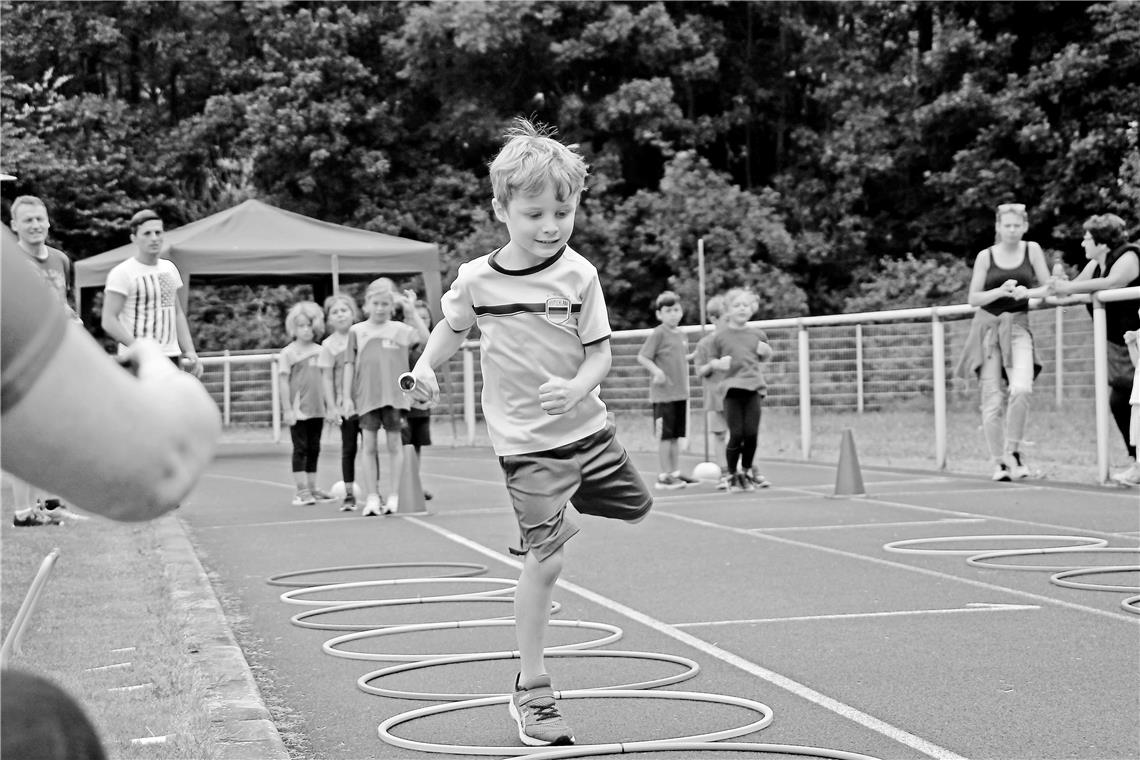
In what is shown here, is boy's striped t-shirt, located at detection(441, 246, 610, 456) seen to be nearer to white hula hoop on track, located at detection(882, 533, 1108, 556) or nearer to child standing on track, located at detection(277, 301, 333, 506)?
white hula hoop on track, located at detection(882, 533, 1108, 556)

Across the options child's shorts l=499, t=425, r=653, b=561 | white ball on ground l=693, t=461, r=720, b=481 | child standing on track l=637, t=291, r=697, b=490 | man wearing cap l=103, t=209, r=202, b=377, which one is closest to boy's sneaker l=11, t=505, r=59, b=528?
man wearing cap l=103, t=209, r=202, b=377

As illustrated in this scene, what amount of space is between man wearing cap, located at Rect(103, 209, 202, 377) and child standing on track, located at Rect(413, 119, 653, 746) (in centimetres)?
576

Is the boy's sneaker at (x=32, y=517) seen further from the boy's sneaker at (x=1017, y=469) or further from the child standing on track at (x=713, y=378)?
the boy's sneaker at (x=1017, y=469)

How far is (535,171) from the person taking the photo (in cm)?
484

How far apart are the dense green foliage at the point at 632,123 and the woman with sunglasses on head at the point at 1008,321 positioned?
1573 cm

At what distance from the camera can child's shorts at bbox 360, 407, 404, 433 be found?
1240cm

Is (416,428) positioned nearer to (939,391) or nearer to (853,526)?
(853,526)

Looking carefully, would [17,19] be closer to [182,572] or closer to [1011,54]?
[1011,54]

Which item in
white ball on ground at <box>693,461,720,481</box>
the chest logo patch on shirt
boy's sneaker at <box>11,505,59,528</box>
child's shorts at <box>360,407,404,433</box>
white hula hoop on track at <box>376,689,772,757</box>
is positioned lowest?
white hula hoop on track at <box>376,689,772,757</box>

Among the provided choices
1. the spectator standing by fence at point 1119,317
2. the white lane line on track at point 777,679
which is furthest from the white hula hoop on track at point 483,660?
the spectator standing by fence at point 1119,317

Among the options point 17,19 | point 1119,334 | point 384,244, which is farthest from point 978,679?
point 17,19

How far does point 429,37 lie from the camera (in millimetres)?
33219

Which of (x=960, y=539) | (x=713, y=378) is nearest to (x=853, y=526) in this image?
(x=960, y=539)

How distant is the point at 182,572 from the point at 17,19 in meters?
30.8
